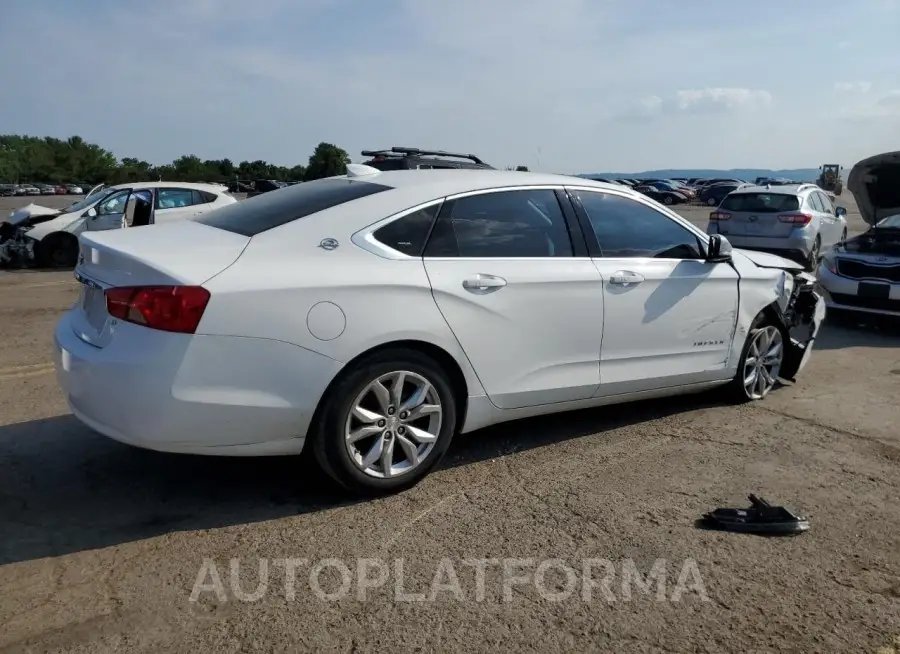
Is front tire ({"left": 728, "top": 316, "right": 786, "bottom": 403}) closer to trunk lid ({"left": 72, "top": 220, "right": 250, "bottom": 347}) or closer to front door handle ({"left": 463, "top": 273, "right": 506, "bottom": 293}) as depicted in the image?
front door handle ({"left": 463, "top": 273, "right": 506, "bottom": 293})

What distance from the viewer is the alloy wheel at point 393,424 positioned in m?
3.73

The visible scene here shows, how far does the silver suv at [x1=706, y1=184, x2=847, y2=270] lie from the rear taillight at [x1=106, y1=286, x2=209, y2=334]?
11.9 m

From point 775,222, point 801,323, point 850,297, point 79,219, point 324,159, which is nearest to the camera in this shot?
point 801,323

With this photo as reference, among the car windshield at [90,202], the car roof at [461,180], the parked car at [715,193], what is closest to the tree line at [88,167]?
the parked car at [715,193]

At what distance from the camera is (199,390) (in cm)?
334

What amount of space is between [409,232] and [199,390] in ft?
4.29

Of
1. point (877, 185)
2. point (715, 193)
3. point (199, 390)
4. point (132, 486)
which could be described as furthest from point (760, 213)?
point (715, 193)

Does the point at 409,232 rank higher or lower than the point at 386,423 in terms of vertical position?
higher

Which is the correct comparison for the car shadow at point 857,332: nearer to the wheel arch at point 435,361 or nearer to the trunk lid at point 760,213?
the trunk lid at point 760,213

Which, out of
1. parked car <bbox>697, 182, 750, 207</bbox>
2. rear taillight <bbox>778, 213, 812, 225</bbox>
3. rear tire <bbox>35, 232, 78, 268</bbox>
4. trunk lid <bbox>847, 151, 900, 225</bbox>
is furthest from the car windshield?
parked car <bbox>697, 182, 750, 207</bbox>

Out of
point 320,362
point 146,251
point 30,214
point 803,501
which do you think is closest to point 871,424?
point 803,501

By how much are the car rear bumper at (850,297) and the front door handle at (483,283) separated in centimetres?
620

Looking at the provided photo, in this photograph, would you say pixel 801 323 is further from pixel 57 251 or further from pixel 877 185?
pixel 57 251

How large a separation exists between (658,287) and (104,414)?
3159mm
